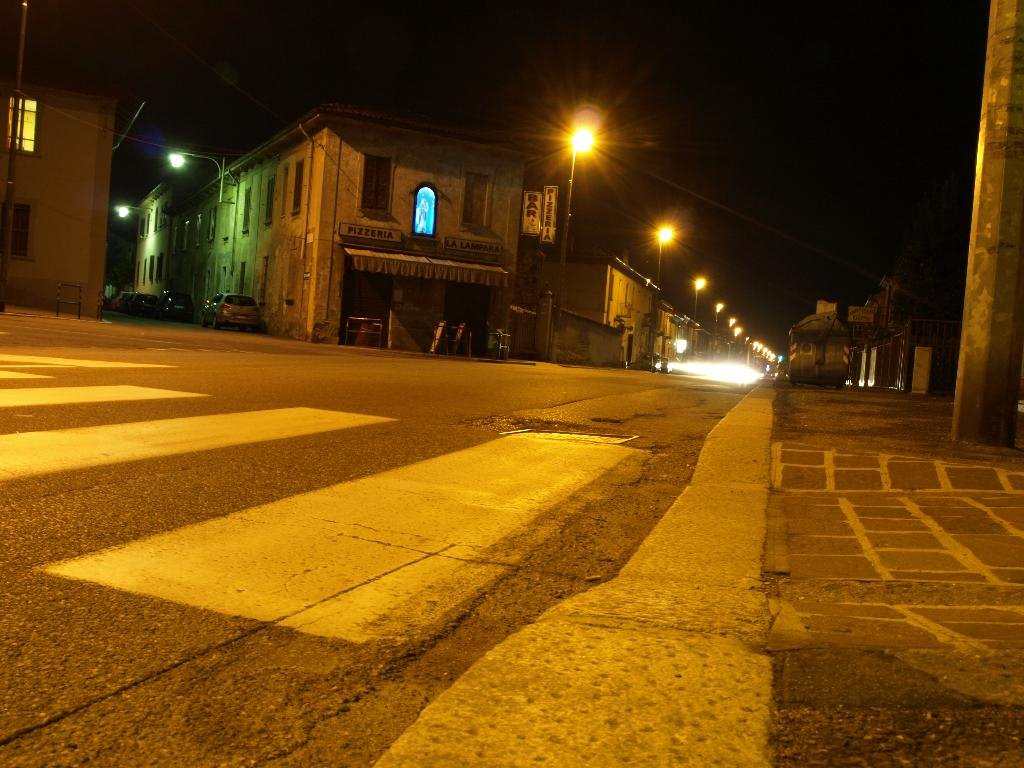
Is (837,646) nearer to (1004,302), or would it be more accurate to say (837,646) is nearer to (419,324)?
(1004,302)

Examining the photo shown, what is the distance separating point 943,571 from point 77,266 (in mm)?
→ 32084

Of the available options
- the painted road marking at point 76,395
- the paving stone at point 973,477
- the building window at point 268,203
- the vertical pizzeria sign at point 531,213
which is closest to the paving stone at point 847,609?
the paving stone at point 973,477

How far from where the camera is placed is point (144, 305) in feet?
146

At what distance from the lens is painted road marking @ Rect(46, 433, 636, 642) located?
9.53ft

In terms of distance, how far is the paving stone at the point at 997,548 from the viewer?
3.66 m

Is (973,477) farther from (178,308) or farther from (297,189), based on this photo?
(178,308)

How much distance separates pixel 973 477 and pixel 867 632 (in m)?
2.79

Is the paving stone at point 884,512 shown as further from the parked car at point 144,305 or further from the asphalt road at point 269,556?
the parked car at point 144,305

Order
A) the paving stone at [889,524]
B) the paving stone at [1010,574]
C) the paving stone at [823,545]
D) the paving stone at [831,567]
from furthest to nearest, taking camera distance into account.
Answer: the paving stone at [889,524] < the paving stone at [823,545] < the paving stone at [831,567] < the paving stone at [1010,574]

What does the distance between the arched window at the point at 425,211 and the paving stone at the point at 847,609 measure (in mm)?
29784

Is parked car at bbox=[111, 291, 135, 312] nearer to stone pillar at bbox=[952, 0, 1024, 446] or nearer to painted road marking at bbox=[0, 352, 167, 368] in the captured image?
painted road marking at bbox=[0, 352, 167, 368]

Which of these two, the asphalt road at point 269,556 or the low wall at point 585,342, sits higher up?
the low wall at point 585,342

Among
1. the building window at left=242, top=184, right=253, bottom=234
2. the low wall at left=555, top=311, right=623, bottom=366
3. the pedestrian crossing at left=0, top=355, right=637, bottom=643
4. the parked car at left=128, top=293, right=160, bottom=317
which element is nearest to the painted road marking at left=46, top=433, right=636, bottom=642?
the pedestrian crossing at left=0, top=355, right=637, bottom=643

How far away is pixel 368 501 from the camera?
4.36 m
